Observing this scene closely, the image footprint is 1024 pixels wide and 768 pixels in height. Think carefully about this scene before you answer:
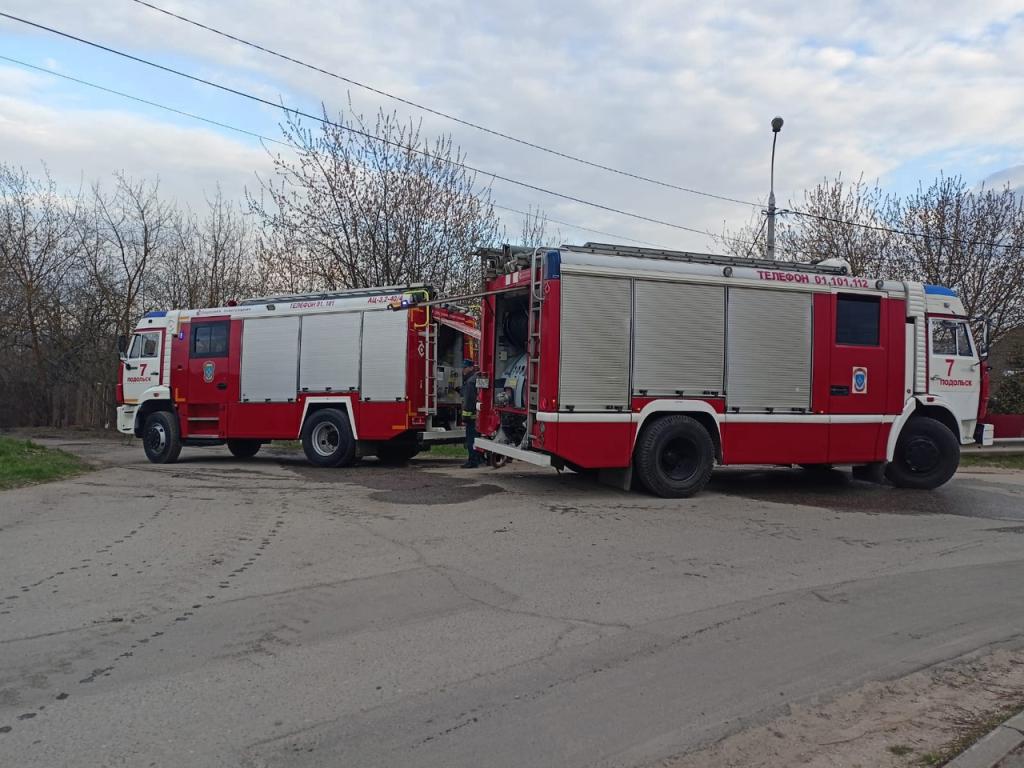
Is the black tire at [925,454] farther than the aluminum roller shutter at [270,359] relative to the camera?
No

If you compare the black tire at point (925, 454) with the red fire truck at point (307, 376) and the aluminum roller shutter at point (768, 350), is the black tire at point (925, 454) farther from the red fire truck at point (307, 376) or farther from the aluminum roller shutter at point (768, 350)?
the red fire truck at point (307, 376)

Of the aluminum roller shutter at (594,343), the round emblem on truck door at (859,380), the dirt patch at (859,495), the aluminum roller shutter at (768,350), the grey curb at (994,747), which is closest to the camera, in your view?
the grey curb at (994,747)

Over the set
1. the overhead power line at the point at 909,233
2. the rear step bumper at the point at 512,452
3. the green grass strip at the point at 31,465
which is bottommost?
the green grass strip at the point at 31,465

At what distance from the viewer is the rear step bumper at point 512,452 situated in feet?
35.3

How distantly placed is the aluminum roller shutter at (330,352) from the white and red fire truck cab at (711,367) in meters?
3.04

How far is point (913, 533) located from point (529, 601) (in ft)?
17.4

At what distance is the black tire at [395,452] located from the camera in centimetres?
1552

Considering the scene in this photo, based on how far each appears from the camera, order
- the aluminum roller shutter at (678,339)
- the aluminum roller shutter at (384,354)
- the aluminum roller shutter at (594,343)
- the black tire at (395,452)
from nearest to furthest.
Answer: the aluminum roller shutter at (594,343) < the aluminum roller shutter at (678,339) < the aluminum roller shutter at (384,354) < the black tire at (395,452)

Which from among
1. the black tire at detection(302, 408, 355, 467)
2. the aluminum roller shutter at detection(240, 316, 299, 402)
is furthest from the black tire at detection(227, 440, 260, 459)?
the black tire at detection(302, 408, 355, 467)

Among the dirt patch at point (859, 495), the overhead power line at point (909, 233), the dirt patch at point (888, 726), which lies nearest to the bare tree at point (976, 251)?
the overhead power line at point (909, 233)

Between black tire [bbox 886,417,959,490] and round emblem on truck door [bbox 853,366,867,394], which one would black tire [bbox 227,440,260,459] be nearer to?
round emblem on truck door [bbox 853,366,867,394]

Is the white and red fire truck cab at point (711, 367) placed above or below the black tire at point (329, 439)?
above

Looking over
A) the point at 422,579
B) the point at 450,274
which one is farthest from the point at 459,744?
the point at 450,274

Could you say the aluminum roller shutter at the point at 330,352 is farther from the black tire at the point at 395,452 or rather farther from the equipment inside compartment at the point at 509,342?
the equipment inside compartment at the point at 509,342
